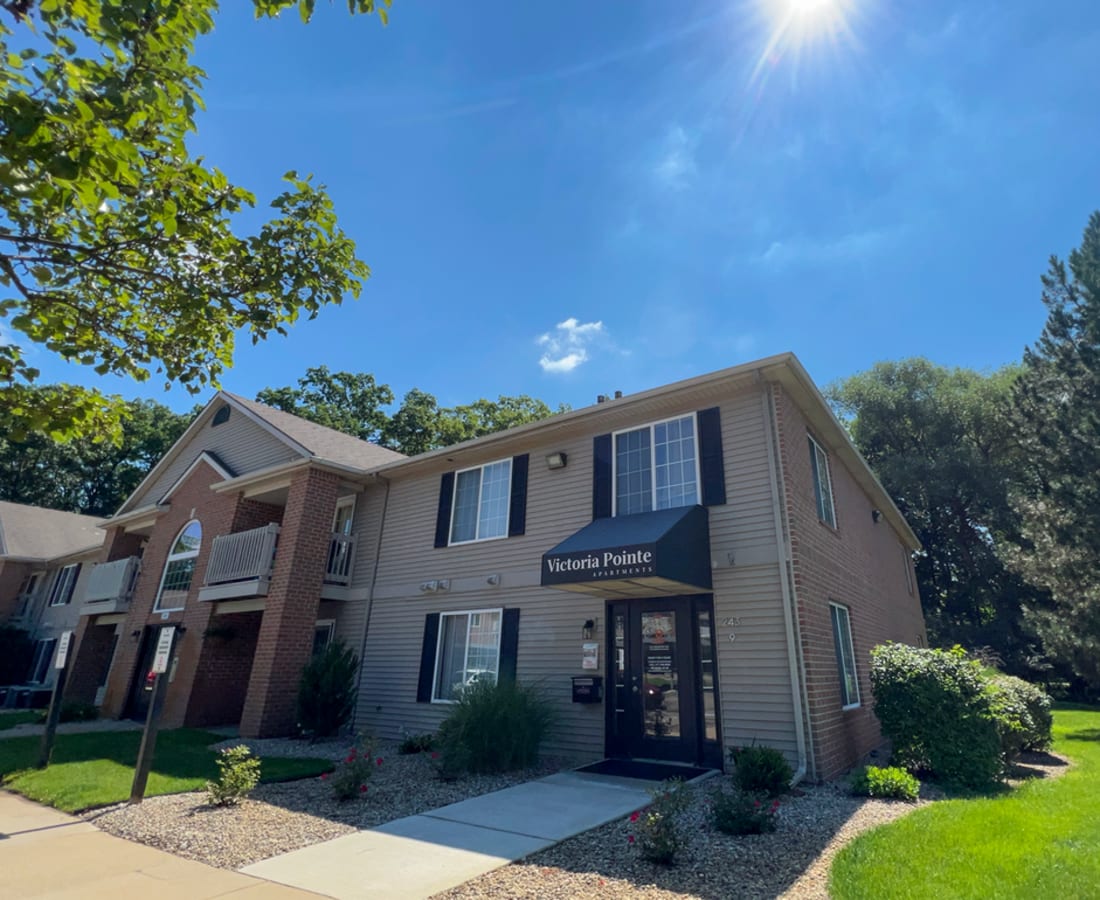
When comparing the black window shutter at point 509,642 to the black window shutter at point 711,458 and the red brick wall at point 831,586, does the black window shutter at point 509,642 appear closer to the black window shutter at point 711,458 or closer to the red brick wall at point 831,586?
the black window shutter at point 711,458

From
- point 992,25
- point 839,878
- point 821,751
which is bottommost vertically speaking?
point 839,878

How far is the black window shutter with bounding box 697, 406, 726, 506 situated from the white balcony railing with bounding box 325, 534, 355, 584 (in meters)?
8.85

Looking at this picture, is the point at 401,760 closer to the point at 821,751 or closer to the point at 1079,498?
the point at 821,751

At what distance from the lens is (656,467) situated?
34.1 feet

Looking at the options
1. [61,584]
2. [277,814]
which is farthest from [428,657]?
[61,584]

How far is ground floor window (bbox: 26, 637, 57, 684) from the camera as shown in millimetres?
24203

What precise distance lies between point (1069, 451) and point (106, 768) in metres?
25.0

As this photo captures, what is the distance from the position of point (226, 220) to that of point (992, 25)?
33.9 ft

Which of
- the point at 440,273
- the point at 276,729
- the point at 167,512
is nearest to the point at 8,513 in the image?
the point at 167,512

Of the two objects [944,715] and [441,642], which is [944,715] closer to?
[944,715]

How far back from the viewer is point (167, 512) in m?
17.5

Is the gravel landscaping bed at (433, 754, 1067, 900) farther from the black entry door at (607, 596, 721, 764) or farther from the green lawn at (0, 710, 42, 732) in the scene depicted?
the green lawn at (0, 710, 42, 732)

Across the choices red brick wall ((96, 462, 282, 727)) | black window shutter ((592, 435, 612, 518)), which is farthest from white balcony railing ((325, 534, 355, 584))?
black window shutter ((592, 435, 612, 518))

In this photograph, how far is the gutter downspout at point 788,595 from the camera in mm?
7785
